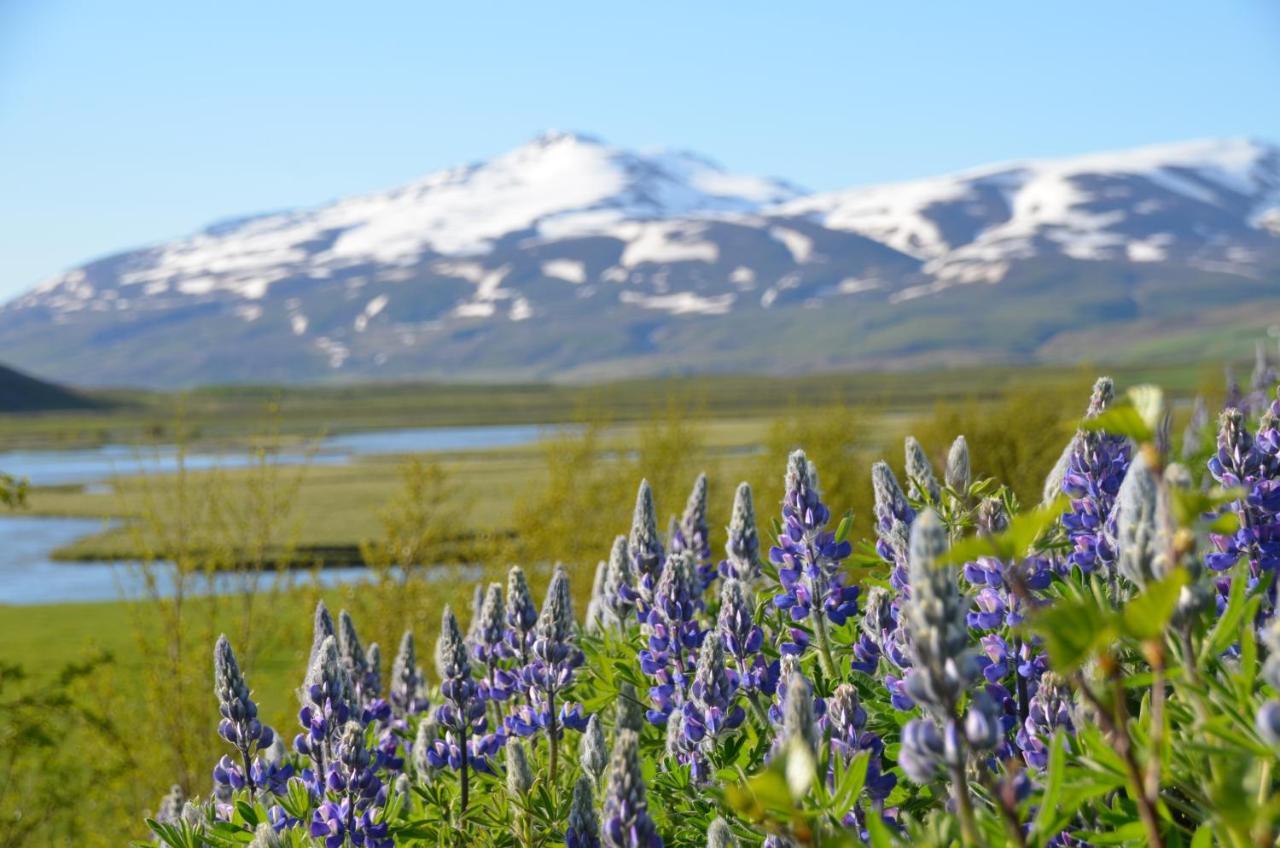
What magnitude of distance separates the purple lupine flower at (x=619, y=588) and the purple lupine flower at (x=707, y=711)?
62.7 inches

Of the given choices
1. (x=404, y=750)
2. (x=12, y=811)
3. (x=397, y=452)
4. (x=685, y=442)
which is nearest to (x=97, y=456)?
(x=397, y=452)

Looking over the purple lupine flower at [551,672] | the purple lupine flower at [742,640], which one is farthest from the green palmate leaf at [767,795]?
the purple lupine flower at [551,672]

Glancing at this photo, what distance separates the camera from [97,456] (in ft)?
363

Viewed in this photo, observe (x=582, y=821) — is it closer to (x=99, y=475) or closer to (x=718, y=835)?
(x=718, y=835)

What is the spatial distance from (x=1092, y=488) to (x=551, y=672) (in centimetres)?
231

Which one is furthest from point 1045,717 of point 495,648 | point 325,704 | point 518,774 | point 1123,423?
point 495,648

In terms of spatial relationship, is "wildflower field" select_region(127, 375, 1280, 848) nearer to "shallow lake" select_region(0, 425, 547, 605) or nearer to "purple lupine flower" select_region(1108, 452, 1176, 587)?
"purple lupine flower" select_region(1108, 452, 1176, 587)

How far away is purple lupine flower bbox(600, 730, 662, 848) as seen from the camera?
9.10 feet

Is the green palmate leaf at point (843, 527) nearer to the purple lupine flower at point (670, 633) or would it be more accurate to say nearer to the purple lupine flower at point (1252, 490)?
the purple lupine flower at point (670, 633)

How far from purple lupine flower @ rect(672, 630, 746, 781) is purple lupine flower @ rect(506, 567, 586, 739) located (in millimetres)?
975

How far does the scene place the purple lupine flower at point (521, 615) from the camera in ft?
18.0

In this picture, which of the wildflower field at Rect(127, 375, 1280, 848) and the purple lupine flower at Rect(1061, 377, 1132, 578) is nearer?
the wildflower field at Rect(127, 375, 1280, 848)

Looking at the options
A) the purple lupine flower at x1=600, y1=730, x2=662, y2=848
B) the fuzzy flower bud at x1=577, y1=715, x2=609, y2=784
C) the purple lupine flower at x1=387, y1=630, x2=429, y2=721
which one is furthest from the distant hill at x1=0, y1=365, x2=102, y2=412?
the purple lupine flower at x1=600, y1=730, x2=662, y2=848

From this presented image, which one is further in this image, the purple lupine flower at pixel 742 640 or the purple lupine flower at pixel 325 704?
the purple lupine flower at pixel 325 704
